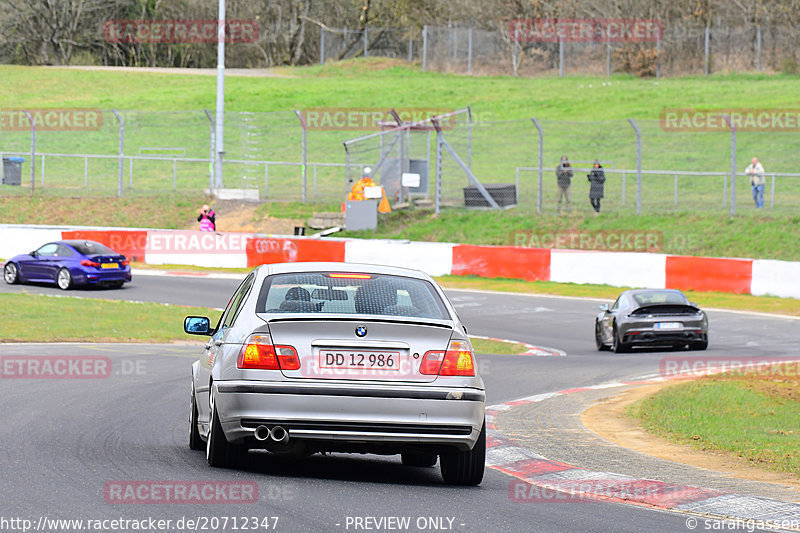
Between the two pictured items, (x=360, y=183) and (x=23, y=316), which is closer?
(x=23, y=316)

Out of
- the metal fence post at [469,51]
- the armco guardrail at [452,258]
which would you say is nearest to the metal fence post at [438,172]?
the armco guardrail at [452,258]

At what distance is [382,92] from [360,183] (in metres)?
24.5

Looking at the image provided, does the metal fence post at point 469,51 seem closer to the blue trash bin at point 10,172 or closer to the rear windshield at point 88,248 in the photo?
the blue trash bin at point 10,172

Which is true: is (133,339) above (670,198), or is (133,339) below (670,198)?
below

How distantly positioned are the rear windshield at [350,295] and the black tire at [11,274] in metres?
21.3

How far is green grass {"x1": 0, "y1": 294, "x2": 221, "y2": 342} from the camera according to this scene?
18.7 metres

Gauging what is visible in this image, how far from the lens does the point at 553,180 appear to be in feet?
132

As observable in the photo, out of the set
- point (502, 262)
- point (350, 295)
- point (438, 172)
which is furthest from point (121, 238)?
point (350, 295)

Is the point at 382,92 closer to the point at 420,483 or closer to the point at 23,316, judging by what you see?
the point at 23,316

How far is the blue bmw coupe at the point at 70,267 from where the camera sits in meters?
27.1

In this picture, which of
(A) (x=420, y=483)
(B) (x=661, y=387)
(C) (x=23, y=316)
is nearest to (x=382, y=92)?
(C) (x=23, y=316)

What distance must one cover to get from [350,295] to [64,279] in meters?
20.8
